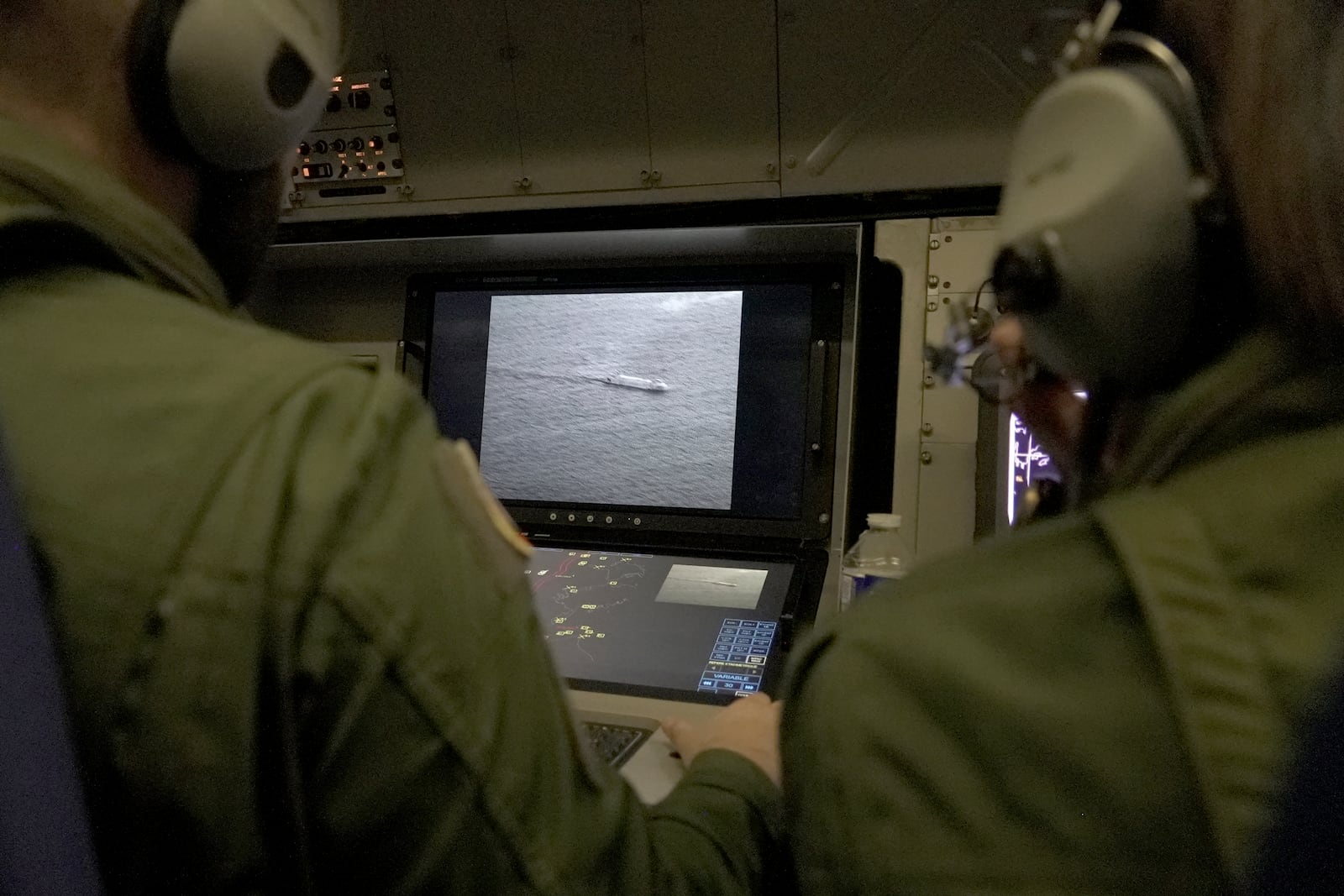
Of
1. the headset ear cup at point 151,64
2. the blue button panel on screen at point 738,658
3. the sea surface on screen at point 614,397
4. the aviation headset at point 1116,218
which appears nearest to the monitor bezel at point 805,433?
the sea surface on screen at point 614,397

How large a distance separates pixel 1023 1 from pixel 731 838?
140cm

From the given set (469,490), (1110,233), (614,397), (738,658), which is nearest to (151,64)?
(469,490)

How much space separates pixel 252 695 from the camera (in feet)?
1.50

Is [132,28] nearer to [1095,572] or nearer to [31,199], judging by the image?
[31,199]

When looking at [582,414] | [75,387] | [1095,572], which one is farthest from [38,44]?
[582,414]

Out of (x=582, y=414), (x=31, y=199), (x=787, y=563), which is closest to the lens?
(x=31, y=199)

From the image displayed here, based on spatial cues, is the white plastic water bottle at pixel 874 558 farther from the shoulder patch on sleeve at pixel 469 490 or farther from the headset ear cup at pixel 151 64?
the headset ear cup at pixel 151 64

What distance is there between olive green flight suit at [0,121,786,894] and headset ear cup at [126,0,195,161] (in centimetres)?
9

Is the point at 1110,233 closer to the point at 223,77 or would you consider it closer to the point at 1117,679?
the point at 1117,679

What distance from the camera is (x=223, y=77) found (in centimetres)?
63

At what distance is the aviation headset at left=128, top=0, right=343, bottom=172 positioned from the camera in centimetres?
61

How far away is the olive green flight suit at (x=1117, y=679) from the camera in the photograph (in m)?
0.38

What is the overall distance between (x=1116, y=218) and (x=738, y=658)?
924mm

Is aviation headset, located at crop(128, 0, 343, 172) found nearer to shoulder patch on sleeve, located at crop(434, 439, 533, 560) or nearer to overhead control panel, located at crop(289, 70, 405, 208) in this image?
shoulder patch on sleeve, located at crop(434, 439, 533, 560)
